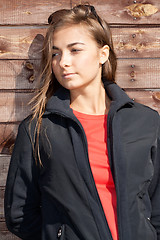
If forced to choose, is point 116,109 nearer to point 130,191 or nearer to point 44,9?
point 130,191

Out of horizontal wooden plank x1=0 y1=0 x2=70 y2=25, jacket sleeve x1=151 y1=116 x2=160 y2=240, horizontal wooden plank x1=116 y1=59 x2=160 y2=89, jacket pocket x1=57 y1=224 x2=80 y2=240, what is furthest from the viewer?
horizontal wooden plank x1=116 y1=59 x2=160 y2=89

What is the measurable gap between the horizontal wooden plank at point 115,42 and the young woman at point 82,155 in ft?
0.99

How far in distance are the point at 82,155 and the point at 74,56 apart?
0.69 m

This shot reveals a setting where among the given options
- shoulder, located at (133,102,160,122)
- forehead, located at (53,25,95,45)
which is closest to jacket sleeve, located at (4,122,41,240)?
forehead, located at (53,25,95,45)

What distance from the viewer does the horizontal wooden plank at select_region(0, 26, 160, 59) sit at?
3.00m

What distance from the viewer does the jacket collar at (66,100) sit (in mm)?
2524

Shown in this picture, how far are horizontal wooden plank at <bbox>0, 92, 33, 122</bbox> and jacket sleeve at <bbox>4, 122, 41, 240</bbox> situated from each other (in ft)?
1.39

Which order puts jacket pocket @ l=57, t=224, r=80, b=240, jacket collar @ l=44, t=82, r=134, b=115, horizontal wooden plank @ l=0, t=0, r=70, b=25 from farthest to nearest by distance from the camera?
1. horizontal wooden plank @ l=0, t=0, r=70, b=25
2. jacket collar @ l=44, t=82, r=134, b=115
3. jacket pocket @ l=57, t=224, r=80, b=240

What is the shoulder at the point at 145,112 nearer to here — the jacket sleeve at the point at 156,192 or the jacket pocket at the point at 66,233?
the jacket sleeve at the point at 156,192

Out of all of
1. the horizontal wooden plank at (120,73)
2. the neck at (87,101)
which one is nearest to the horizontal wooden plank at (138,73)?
the horizontal wooden plank at (120,73)

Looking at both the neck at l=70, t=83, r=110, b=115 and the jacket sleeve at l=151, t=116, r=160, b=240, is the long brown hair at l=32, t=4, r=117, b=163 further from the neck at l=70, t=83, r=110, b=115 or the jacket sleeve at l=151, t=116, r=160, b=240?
the jacket sleeve at l=151, t=116, r=160, b=240

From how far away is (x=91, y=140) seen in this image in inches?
101

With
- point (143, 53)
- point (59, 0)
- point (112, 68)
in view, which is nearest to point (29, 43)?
point (59, 0)

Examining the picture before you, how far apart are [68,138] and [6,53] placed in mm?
1000
